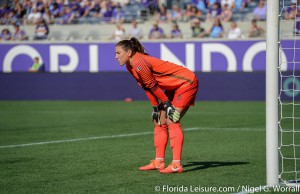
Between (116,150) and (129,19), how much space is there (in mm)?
18958

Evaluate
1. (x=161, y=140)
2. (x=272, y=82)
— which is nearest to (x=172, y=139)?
(x=161, y=140)

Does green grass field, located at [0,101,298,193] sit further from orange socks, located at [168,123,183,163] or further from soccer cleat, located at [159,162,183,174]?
orange socks, located at [168,123,183,163]

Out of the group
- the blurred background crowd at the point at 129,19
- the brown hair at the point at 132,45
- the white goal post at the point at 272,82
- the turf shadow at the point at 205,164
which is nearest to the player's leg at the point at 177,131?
the turf shadow at the point at 205,164

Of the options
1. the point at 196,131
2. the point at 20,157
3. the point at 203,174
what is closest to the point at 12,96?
the point at 196,131

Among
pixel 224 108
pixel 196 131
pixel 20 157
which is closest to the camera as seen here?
pixel 20 157

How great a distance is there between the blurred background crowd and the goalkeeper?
18262 millimetres

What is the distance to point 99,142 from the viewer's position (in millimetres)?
13758

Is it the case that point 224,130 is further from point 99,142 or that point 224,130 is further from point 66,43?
point 66,43

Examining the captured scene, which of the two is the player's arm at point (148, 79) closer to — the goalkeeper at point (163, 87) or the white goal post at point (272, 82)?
the goalkeeper at point (163, 87)

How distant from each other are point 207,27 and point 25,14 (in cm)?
875

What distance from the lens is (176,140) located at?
365 inches

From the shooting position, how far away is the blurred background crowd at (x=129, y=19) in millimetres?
28594

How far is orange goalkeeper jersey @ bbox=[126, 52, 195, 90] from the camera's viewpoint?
29.8 feet

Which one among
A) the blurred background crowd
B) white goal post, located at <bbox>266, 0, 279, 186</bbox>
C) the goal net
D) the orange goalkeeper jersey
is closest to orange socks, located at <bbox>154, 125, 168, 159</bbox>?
the orange goalkeeper jersey
